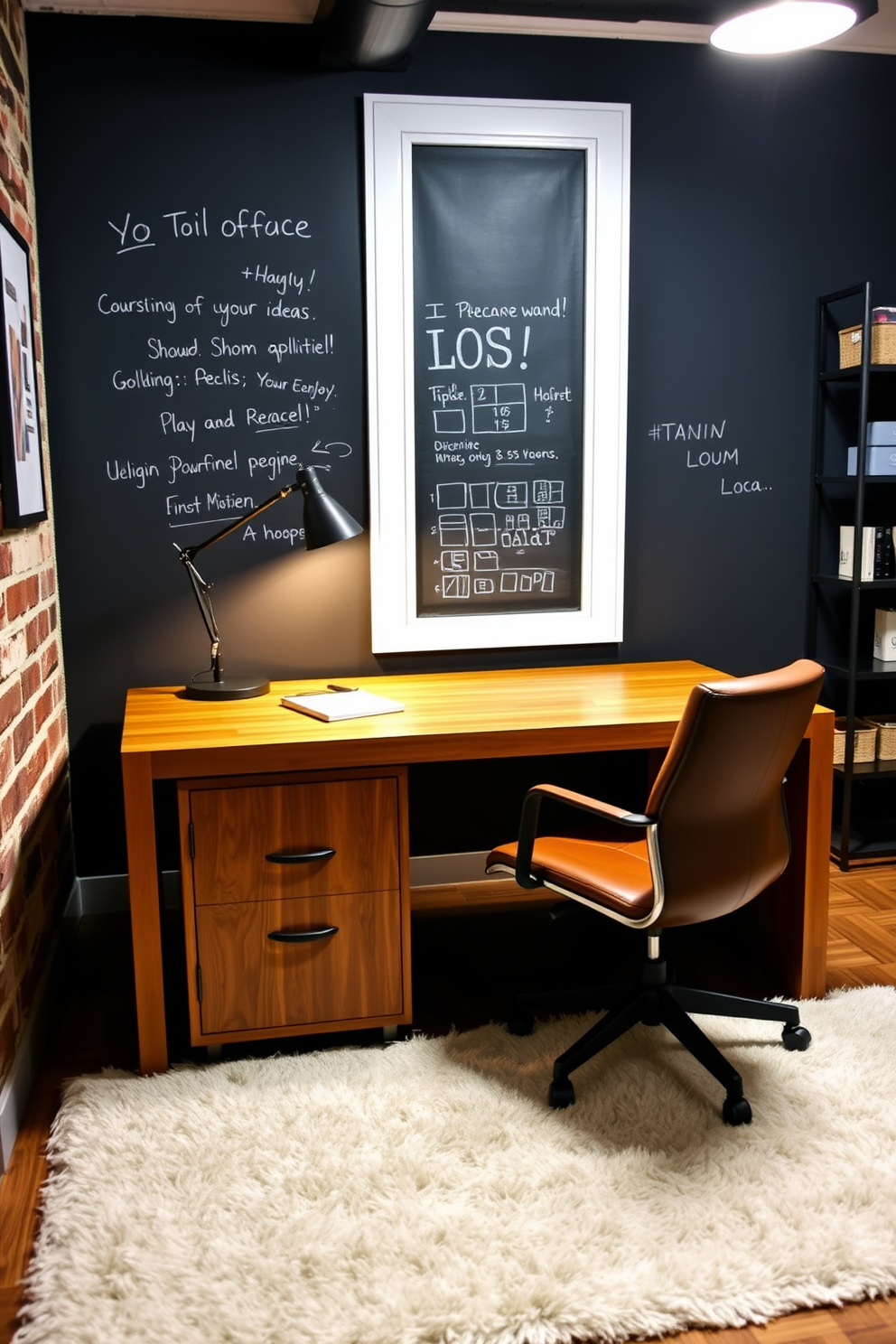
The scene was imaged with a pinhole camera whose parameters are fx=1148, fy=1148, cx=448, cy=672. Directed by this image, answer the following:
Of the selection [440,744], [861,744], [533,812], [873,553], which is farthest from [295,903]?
[873,553]

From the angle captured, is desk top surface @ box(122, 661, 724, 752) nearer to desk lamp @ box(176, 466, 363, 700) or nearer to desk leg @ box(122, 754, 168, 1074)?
desk lamp @ box(176, 466, 363, 700)

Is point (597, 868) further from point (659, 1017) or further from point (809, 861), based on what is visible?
point (809, 861)

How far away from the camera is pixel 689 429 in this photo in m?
3.44

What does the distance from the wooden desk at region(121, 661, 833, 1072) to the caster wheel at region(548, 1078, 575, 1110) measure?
1.83 ft

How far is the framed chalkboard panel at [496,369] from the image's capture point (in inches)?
124

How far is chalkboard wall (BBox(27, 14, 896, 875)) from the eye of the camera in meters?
3.01

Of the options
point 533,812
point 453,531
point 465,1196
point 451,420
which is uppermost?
point 451,420

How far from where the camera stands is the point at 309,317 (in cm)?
315

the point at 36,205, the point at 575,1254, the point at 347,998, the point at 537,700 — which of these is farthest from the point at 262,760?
the point at 36,205

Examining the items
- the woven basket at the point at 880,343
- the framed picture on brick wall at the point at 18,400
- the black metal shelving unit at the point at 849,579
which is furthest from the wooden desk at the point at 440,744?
the woven basket at the point at 880,343

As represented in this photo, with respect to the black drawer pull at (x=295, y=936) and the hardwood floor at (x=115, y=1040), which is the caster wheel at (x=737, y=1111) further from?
the black drawer pull at (x=295, y=936)

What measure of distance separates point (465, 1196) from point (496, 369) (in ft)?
7.17

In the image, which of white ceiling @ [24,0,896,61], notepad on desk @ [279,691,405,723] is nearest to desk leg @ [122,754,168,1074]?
notepad on desk @ [279,691,405,723]

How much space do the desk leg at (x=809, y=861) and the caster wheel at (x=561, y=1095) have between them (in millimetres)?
744
